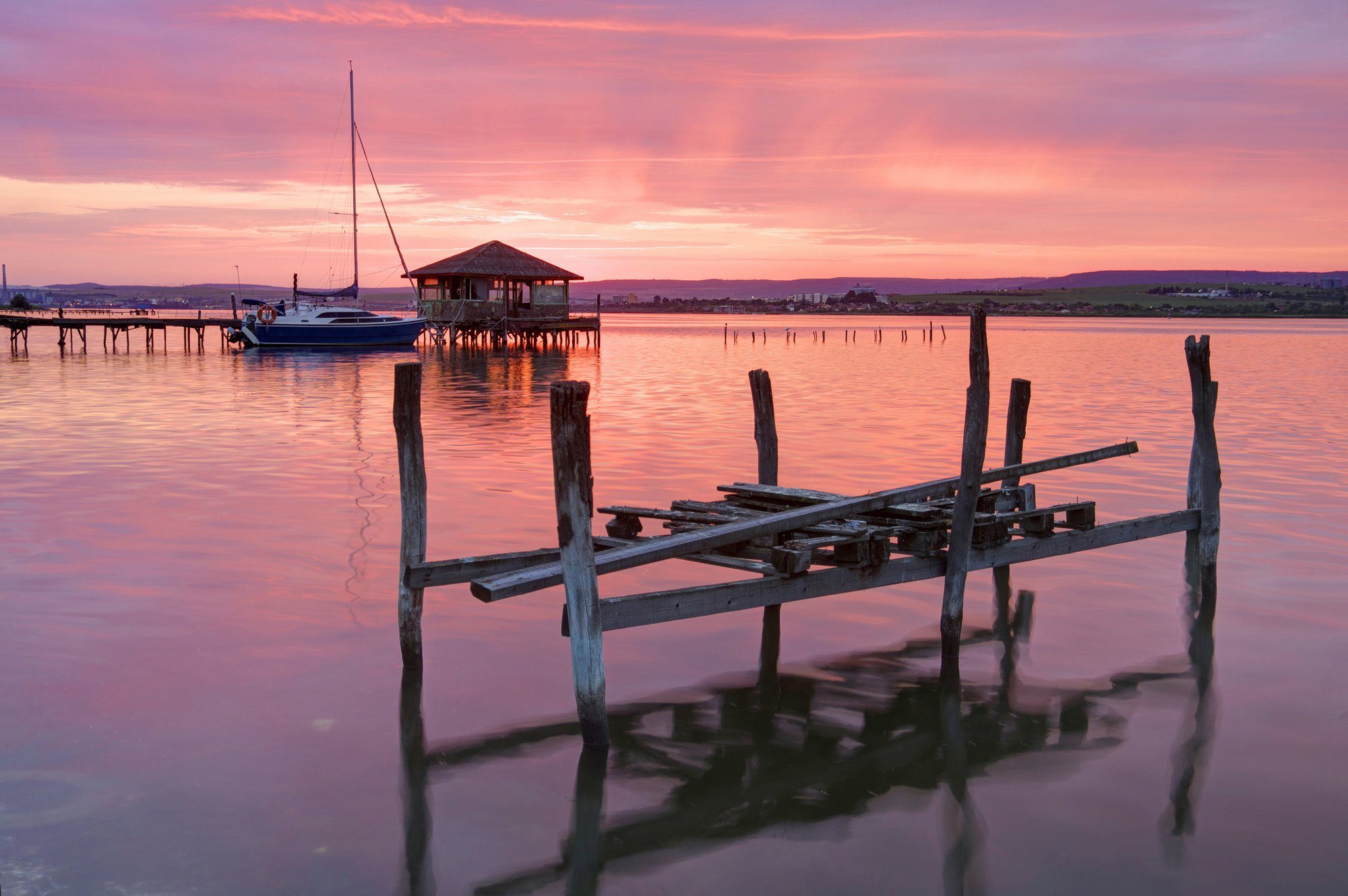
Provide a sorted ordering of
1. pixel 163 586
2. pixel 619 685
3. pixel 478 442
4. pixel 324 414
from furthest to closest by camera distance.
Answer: pixel 324 414 → pixel 478 442 → pixel 163 586 → pixel 619 685

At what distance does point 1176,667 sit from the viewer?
938 centimetres

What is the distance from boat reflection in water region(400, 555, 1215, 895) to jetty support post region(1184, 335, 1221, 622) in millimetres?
1638

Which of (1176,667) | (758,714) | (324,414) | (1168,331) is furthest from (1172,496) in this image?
(1168,331)

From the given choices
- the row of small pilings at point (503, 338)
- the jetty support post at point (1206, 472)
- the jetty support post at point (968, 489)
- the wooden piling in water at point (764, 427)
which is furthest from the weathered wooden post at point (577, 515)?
the row of small pilings at point (503, 338)

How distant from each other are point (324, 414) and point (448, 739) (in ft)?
75.3

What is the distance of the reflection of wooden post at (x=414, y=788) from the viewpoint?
19.2 feet

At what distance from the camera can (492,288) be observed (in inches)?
2579

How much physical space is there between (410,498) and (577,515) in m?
2.20

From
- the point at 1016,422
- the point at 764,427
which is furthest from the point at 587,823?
the point at 1016,422

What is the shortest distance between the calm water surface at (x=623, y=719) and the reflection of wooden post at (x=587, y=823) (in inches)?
0.9

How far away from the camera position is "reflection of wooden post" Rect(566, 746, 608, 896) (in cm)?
588

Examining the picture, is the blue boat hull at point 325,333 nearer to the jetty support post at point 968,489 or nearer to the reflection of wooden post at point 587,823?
the jetty support post at point 968,489

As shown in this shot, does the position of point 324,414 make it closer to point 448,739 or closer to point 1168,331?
point 448,739

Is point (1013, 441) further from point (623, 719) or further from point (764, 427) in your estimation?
point (623, 719)
